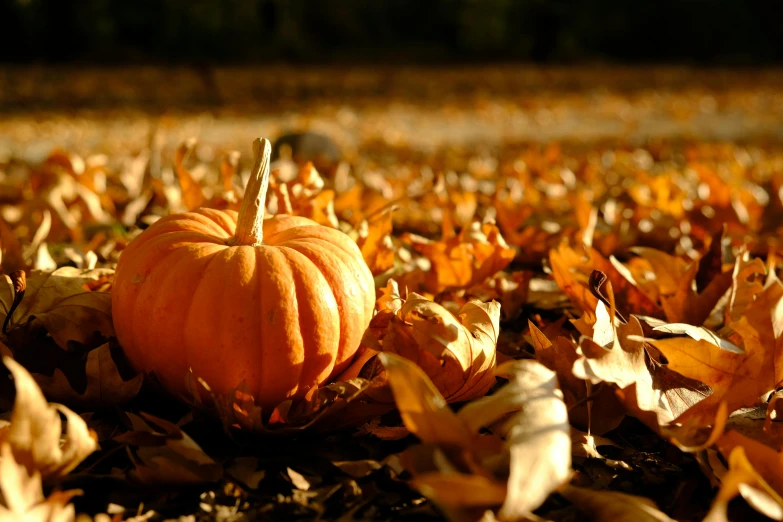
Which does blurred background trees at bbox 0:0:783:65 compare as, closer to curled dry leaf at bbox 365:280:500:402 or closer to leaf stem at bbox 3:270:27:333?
leaf stem at bbox 3:270:27:333

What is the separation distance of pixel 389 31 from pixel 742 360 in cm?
1419

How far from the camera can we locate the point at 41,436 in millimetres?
1166

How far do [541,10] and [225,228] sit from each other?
14.6 m

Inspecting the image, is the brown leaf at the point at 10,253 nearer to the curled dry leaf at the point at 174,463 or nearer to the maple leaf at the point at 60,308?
the maple leaf at the point at 60,308

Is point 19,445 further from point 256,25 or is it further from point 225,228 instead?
point 256,25

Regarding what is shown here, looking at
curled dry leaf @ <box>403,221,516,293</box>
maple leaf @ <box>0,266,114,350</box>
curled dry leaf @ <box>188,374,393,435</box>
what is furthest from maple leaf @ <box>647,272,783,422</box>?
maple leaf @ <box>0,266,114,350</box>

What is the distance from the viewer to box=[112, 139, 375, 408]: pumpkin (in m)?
1.43

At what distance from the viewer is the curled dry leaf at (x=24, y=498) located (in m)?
1.06

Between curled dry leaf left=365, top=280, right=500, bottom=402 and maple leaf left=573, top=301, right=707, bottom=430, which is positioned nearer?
maple leaf left=573, top=301, right=707, bottom=430

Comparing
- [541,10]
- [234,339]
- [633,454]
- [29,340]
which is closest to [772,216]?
[633,454]

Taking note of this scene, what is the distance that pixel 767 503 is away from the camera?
3.71 feet

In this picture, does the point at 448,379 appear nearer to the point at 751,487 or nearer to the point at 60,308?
the point at 751,487

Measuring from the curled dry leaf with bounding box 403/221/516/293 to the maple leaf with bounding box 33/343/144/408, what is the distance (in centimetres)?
90

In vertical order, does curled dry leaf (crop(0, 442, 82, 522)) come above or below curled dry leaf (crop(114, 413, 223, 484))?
above
